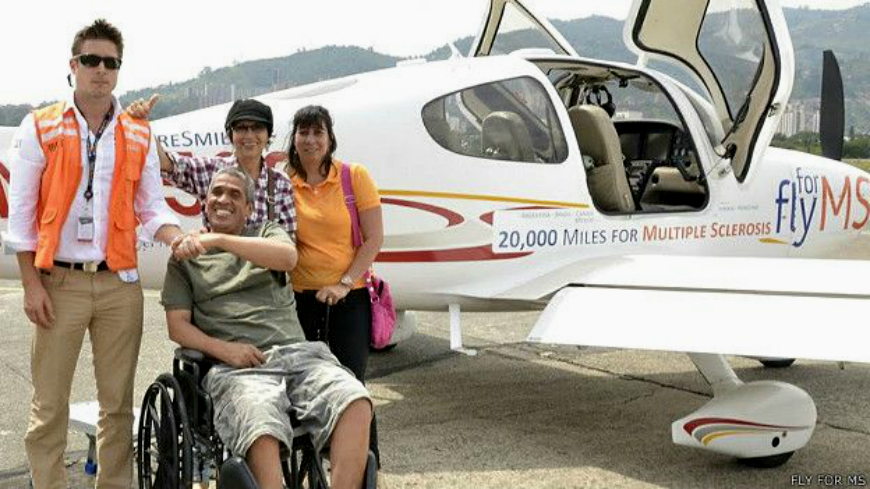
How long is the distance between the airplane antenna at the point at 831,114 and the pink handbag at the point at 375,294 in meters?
5.86

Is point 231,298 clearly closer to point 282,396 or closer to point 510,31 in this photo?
point 282,396

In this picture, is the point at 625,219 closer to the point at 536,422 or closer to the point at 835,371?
the point at 536,422

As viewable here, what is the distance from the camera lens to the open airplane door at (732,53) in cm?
636

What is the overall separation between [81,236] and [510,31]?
542cm

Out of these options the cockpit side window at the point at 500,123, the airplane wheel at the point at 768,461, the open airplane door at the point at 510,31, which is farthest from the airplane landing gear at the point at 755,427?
the open airplane door at the point at 510,31

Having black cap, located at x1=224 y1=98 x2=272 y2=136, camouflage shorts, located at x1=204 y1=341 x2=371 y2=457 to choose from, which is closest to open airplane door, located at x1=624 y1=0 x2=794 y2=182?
black cap, located at x1=224 y1=98 x2=272 y2=136

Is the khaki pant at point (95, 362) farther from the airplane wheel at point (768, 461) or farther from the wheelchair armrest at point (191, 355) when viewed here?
the airplane wheel at point (768, 461)

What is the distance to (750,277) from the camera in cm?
549

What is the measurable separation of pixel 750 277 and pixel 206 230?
296 centimetres

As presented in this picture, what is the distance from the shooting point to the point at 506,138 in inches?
242

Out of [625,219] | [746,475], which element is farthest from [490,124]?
[746,475]

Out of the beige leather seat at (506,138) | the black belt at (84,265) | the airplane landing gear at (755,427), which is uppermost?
the beige leather seat at (506,138)

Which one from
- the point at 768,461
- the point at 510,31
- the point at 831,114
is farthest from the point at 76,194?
the point at 831,114

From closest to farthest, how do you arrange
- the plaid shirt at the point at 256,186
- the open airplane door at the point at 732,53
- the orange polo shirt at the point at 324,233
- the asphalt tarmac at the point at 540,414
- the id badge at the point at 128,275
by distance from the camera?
the id badge at the point at 128,275, the plaid shirt at the point at 256,186, the orange polo shirt at the point at 324,233, the asphalt tarmac at the point at 540,414, the open airplane door at the point at 732,53
